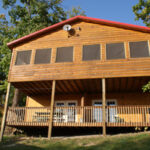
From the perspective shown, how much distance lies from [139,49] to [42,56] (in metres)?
6.58

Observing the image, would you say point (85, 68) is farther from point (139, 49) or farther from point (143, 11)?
point (143, 11)

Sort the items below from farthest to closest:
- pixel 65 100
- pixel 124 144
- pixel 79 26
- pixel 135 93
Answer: pixel 65 100 → pixel 135 93 → pixel 79 26 → pixel 124 144

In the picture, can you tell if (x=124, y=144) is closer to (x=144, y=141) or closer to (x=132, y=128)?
(x=144, y=141)

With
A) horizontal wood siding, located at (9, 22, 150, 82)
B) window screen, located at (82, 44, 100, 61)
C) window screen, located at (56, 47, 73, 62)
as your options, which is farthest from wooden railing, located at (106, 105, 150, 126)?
window screen, located at (56, 47, 73, 62)

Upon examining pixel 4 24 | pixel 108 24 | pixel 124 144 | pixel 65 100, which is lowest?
pixel 124 144

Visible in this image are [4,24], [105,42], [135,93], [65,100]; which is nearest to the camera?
[105,42]

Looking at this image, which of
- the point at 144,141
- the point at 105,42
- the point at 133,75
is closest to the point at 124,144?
the point at 144,141

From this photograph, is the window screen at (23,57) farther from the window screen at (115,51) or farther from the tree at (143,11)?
the tree at (143,11)

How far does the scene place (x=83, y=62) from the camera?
13.9 metres

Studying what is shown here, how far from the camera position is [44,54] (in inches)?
587

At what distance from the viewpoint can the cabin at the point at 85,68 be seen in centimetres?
1310

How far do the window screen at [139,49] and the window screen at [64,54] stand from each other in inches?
158

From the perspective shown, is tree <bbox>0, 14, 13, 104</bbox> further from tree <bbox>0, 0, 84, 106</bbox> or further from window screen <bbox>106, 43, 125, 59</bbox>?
window screen <bbox>106, 43, 125, 59</bbox>

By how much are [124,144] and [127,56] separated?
583 centimetres
